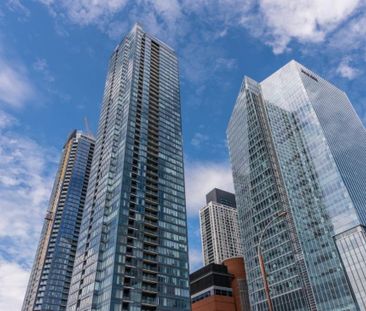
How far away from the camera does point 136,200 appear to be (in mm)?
119688

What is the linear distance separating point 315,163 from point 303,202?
55.1 feet

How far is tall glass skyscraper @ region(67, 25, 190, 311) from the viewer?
4038 inches

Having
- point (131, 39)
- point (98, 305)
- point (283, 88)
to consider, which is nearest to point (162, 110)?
point (131, 39)

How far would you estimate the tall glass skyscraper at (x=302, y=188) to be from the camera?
11725 cm

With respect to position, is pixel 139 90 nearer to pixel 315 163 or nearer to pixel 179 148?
pixel 179 148

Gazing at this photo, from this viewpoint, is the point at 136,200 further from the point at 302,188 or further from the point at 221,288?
the point at 302,188

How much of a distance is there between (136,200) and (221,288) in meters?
68.9

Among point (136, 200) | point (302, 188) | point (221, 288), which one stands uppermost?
point (302, 188)

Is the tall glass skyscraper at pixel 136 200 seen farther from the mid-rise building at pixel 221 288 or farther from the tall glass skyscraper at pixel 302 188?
the mid-rise building at pixel 221 288

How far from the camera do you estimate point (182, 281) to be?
368ft

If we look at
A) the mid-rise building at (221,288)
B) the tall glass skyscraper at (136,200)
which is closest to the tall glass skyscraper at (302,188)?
the mid-rise building at (221,288)

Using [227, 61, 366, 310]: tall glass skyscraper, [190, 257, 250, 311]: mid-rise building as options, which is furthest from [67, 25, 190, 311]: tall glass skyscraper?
[190, 257, 250, 311]: mid-rise building

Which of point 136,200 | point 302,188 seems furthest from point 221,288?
point 136,200

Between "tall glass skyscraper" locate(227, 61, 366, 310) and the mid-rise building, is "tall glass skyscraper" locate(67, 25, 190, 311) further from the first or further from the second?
the mid-rise building
